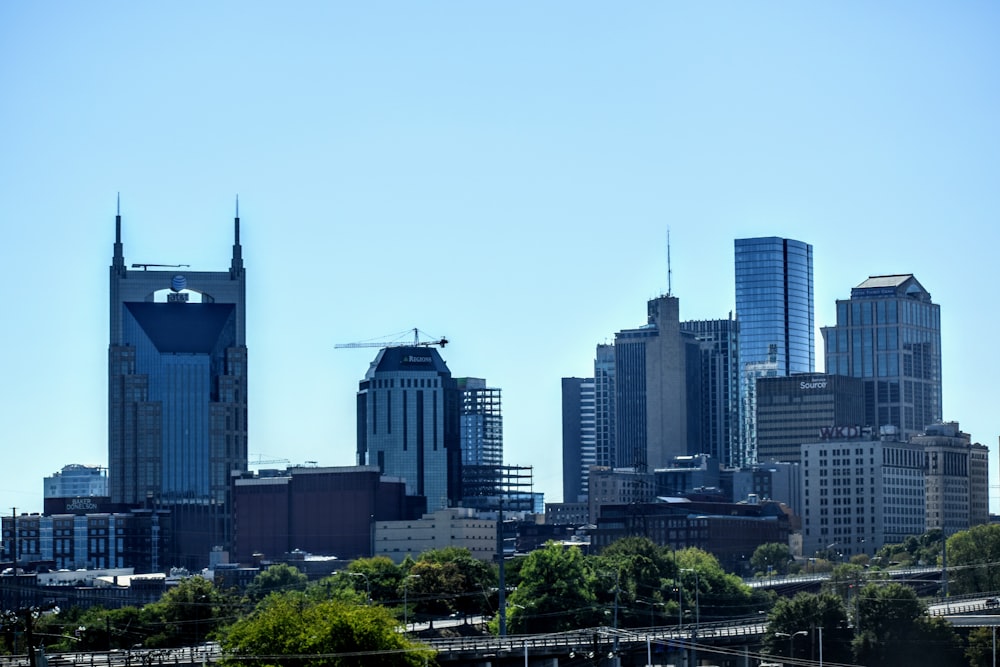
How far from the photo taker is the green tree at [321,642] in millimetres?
149500

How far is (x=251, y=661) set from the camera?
149750mm

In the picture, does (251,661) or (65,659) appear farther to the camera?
(65,659)

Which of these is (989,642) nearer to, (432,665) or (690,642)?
(690,642)

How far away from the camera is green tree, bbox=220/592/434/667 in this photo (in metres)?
150

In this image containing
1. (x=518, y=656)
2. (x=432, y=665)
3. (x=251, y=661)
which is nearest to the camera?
(x=251, y=661)

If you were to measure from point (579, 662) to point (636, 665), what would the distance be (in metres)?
13.4

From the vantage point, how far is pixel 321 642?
497 feet

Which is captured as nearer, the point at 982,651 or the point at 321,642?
the point at 321,642

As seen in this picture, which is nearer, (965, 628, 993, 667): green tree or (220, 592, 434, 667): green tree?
(220, 592, 434, 667): green tree

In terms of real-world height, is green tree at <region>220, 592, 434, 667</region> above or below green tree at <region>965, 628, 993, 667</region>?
above

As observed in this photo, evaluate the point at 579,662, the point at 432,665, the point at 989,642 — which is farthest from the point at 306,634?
the point at 989,642

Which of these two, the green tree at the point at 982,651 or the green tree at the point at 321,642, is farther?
the green tree at the point at 982,651

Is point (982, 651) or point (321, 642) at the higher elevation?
point (321, 642)

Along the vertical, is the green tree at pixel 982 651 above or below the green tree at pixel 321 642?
below
